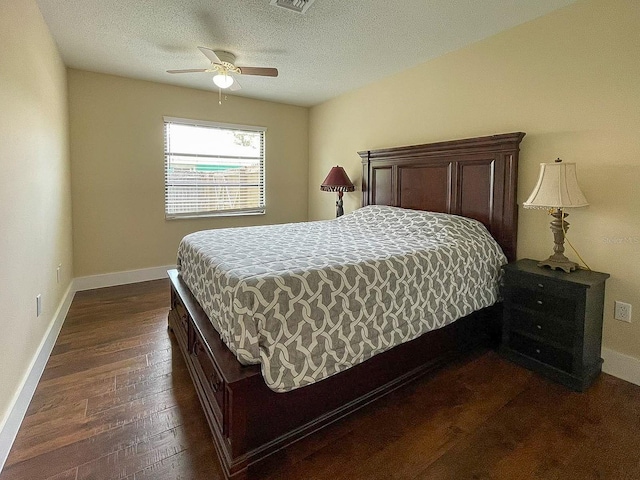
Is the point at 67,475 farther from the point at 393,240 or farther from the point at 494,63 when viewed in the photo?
the point at 494,63

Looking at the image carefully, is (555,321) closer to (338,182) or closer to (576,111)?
(576,111)

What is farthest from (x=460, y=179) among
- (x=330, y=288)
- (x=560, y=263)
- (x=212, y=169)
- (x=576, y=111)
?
(x=212, y=169)

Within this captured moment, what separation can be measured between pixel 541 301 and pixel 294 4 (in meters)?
2.55

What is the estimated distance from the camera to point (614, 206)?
7.04 feet

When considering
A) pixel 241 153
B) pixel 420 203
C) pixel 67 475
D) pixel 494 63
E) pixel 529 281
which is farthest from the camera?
pixel 241 153

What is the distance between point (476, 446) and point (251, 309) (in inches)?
48.5

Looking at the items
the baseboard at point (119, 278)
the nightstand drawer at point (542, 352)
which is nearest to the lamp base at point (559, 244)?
the nightstand drawer at point (542, 352)

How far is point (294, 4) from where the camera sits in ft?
7.48

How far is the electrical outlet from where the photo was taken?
2.13 meters

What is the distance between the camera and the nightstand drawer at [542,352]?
2.07 metres

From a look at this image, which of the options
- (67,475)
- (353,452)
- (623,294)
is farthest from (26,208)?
(623,294)

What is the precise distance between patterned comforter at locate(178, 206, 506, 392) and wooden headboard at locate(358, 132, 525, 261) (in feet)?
0.64

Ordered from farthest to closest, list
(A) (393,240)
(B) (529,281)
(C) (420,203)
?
(C) (420,203) → (A) (393,240) → (B) (529,281)

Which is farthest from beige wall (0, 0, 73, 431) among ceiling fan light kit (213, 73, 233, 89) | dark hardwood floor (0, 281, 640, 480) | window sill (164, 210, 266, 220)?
window sill (164, 210, 266, 220)
